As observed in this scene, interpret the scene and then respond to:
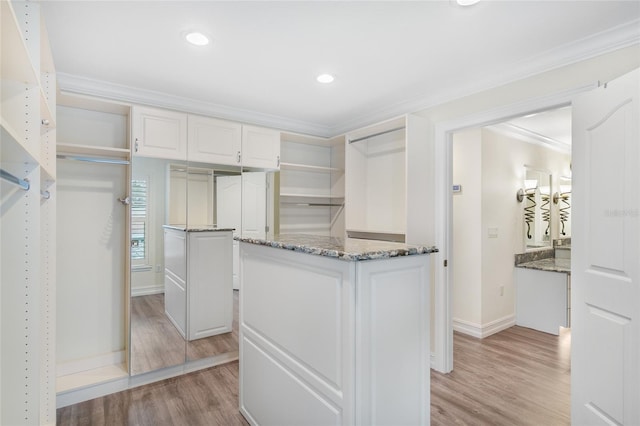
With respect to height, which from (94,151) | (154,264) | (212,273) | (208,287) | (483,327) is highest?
(94,151)

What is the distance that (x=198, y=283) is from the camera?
3.04m

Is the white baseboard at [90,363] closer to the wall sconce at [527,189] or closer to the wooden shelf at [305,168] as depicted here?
the wooden shelf at [305,168]

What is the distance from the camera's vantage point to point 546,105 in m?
2.32

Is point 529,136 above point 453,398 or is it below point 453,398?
above

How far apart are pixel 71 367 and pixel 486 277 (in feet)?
14.1

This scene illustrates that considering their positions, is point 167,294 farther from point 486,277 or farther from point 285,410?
point 486,277

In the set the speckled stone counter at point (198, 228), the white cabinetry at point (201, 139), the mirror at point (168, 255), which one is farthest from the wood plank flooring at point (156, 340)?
the white cabinetry at point (201, 139)

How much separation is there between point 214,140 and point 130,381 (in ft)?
7.33

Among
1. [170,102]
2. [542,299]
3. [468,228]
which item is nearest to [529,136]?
[468,228]

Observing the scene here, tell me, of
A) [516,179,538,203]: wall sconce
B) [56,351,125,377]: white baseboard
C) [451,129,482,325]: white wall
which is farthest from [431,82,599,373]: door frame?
[56,351,125,377]: white baseboard

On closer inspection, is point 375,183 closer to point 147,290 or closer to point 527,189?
point 527,189

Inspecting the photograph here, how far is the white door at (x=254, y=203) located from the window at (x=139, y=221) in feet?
2.95

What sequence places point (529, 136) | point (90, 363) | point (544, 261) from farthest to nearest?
point (544, 261), point (529, 136), point (90, 363)

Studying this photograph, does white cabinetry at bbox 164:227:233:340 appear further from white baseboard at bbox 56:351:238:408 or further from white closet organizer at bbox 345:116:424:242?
white closet organizer at bbox 345:116:424:242
